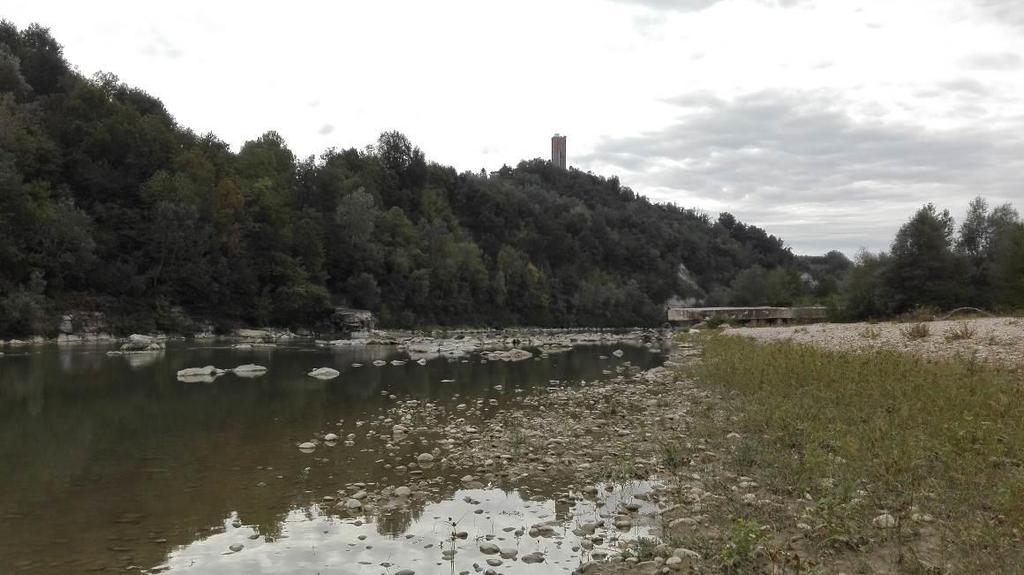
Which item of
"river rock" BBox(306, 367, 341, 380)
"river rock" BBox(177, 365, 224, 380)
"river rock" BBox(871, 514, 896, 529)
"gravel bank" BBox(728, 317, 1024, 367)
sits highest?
"gravel bank" BBox(728, 317, 1024, 367)

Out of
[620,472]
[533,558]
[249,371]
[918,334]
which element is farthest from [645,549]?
[249,371]

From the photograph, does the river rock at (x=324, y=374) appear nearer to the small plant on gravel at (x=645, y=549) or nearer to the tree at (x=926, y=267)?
the small plant on gravel at (x=645, y=549)

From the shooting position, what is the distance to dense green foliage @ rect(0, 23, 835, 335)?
52969 millimetres

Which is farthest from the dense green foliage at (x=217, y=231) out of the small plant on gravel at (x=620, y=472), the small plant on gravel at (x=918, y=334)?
the small plant on gravel at (x=918, y=334)

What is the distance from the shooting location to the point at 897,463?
23.4 ft

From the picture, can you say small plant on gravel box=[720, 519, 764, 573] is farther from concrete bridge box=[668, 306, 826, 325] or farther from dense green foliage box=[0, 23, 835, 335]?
concrete bridge box=[668, 306, 826, 325]

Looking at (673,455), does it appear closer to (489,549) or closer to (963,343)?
(489,549)

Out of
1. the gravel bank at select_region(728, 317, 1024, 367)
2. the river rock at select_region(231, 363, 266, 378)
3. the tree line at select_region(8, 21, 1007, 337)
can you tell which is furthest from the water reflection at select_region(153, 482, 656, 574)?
the tree line at select_region(8, 21, 1007, 337)

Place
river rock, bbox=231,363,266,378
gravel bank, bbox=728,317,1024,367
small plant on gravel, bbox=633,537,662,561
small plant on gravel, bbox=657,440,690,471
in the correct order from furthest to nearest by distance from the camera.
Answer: river rock, bbox=231,363,266,378, gravel bank, bbox=728,317,1024,367, small plant on gravel, bbox=657,440,690,471, small plant on gravel, bbox=633,537,662,561

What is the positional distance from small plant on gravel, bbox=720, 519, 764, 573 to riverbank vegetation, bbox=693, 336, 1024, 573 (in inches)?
22.4

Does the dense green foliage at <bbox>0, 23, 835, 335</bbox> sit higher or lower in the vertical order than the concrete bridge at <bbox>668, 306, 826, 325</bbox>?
higher

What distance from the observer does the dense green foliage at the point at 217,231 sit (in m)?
53.0

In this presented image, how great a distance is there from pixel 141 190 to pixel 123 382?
1940 inches

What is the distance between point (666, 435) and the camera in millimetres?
11672
